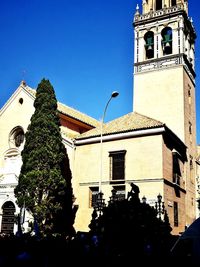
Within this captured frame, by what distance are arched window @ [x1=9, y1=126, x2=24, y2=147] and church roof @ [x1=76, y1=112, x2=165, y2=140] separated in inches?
201

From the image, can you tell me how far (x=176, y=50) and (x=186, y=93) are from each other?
3631mm

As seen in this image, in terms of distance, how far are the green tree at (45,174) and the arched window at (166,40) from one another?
11324 mm

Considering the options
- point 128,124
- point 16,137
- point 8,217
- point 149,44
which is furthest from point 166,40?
point 8,217

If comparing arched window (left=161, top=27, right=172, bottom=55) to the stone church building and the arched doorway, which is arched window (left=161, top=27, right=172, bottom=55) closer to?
the stone church building

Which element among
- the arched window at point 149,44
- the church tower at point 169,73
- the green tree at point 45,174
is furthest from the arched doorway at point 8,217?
the arched window at point 149,44

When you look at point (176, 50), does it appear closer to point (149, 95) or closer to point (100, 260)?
point (149, 95)

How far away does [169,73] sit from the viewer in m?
27.4

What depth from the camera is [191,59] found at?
30.6 meters

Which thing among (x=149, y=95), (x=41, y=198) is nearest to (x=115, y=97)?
(x=41, y=198)

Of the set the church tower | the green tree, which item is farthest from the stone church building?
the green tree

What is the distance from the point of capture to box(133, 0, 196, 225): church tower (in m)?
26.5

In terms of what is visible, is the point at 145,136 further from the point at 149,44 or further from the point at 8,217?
the point at 8,217

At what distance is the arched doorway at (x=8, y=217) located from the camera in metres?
23.8

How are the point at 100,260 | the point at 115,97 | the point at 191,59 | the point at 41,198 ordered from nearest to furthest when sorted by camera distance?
the point at 100,260
the point at 115,97
the point at 41,198
the point at 191,59
